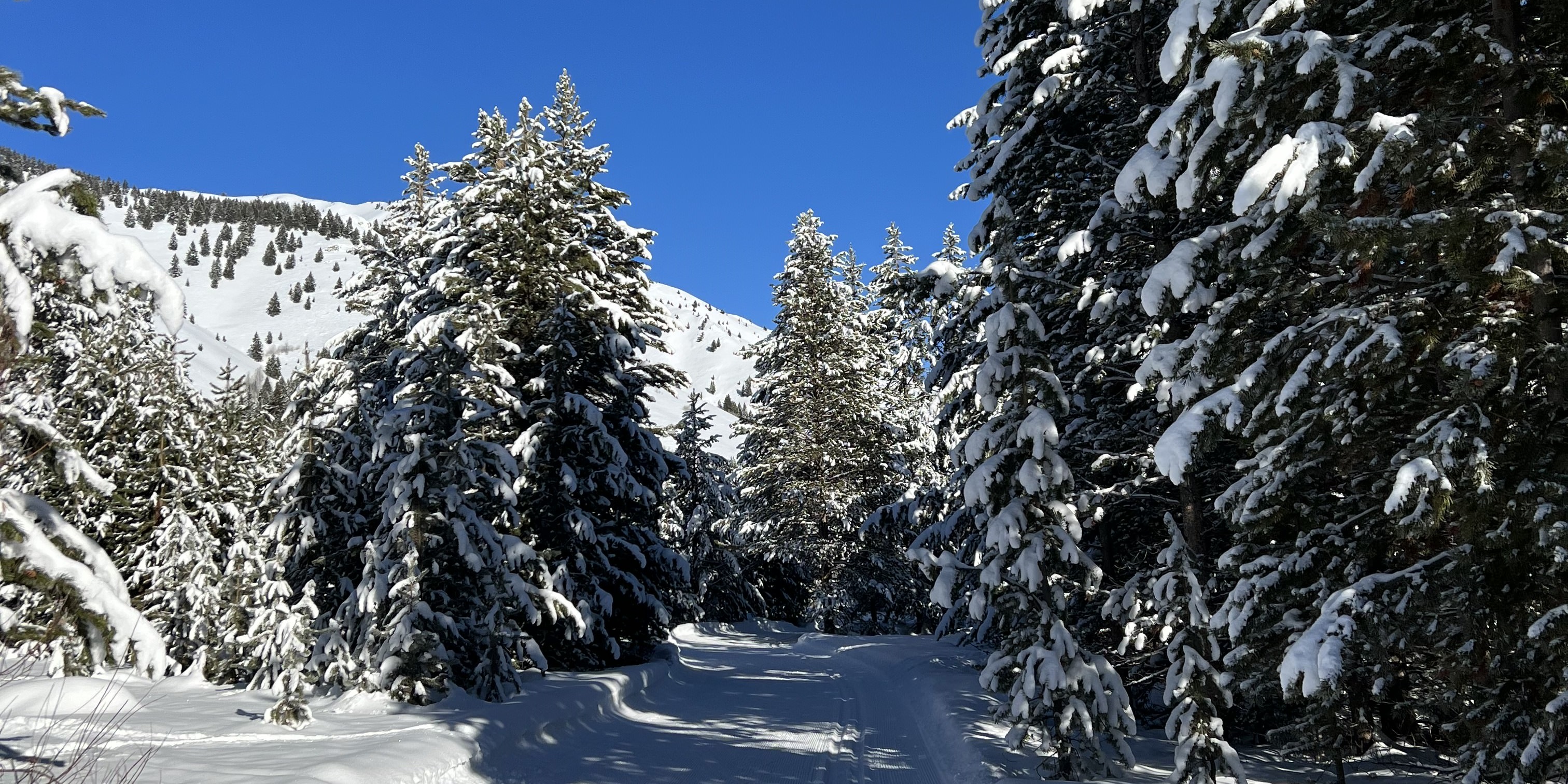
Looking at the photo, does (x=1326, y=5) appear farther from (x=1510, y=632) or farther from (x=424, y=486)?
(x=424, y=486)

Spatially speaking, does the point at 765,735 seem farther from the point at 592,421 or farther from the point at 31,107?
the point at 31,107

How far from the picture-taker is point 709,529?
3856cm

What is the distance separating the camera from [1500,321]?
5.48 m

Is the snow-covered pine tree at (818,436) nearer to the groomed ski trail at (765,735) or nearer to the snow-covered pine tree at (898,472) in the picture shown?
the snow-covered pine tree at (898,472)

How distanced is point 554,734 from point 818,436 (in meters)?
24.0

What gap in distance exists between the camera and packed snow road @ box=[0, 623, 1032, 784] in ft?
26.5

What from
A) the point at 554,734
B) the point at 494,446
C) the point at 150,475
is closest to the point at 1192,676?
the point at 554,734

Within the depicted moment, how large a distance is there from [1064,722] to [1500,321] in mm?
5315

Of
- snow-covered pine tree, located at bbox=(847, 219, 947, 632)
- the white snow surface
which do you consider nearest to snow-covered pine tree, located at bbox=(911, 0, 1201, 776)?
the white snow surface

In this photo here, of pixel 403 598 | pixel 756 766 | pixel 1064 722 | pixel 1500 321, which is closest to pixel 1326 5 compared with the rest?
pixel 1500 321

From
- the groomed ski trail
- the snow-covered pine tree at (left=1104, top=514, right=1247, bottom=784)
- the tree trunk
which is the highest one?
the tree trunk

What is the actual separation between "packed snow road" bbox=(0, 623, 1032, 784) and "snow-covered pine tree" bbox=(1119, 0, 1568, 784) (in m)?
4.10

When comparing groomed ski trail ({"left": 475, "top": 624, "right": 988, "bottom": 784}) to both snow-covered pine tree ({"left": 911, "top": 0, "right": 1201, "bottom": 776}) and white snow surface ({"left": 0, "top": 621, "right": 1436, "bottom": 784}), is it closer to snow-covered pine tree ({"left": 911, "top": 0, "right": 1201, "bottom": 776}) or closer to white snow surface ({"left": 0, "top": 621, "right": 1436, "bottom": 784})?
white snow surface ({"left": 0, "top": 621, "right": 1436, "bottom": 784})

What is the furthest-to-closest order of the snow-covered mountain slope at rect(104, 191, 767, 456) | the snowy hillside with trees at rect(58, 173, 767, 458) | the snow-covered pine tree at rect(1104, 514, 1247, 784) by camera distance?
the snowy hillside with trees at rect(58, 173, 767, 458) → the snow-covered mountain slope at rect(104, 191, 767, 456) → the snow-covered pine tree at rect(1104, 514, 1247, 784)
